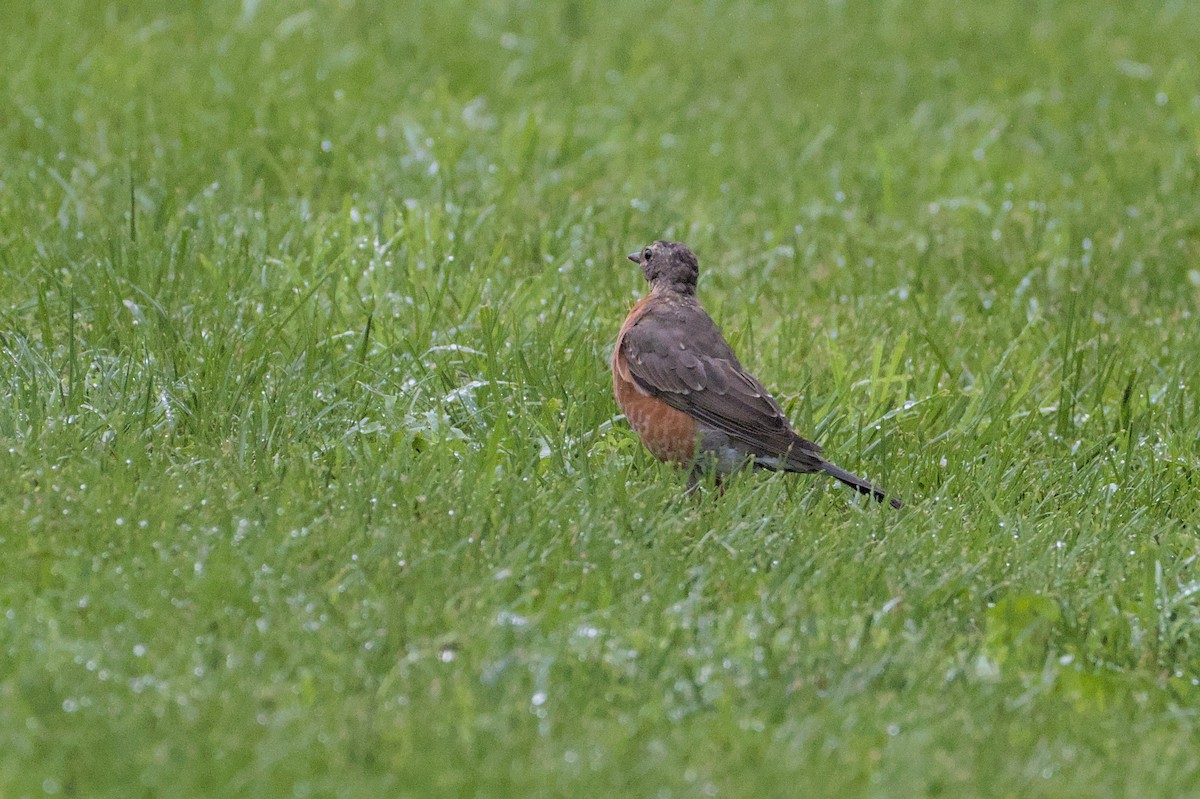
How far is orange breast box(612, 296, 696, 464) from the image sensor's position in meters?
5.11

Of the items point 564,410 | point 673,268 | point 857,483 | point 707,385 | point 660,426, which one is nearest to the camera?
point 857,483

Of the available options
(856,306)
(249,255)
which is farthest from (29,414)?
(856,306)

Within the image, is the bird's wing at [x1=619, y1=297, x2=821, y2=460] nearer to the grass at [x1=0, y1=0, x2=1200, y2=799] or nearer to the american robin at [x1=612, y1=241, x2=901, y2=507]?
the american robin at [x1=612, y1=241, x2=901, y2=507]

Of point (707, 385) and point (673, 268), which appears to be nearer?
point (707, 385)

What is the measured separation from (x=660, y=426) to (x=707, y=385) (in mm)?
245

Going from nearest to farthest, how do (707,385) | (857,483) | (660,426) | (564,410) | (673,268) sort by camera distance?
(857,483), (660,426), (707,385), (564,410), (673,268)

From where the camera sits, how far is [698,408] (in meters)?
5.20

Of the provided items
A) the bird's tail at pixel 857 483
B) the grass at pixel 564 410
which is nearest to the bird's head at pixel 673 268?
the grass at pixel 564 410

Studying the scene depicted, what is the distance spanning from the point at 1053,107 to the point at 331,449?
230 inches

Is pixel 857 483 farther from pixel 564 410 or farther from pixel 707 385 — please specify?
pixel 564 410

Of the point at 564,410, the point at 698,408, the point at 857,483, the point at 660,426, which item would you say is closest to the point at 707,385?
the point at 698,408

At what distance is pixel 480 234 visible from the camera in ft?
22.3

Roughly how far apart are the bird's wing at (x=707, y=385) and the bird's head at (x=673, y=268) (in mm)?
332

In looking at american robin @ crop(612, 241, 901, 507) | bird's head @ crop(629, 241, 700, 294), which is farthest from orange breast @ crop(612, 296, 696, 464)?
bird's head @ crop(629, 241, 700, 294)
